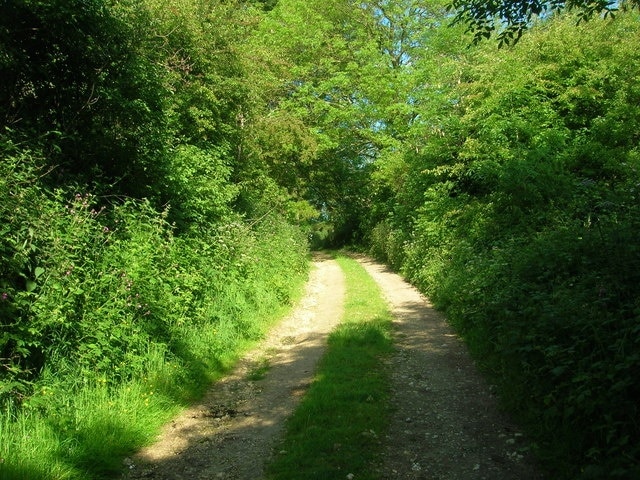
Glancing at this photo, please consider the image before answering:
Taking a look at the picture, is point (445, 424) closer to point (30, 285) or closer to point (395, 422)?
point (395, 422)

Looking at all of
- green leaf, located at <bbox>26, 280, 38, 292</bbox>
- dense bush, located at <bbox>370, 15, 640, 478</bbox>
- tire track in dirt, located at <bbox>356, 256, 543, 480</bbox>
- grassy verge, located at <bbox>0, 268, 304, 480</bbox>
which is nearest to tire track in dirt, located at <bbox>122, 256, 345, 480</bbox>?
grassy verge, located at <bbox>0, 268, 304, 480</bbox>

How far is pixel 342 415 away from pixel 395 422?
64 centimetres

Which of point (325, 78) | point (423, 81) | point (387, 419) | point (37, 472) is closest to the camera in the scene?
point (37, 472)

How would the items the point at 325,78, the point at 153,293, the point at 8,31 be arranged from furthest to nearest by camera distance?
1. the point at 325,78
2. the point at 153,293
3. the point at 8,31

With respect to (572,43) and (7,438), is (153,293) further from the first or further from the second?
(572,43)

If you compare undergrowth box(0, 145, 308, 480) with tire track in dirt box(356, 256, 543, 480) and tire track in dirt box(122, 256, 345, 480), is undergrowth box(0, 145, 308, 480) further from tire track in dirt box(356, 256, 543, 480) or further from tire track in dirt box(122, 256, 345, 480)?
tire track in dirt box(356, 256, 543, 480)

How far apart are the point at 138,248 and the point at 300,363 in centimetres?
→ 335

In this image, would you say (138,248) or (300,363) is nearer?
(138,248)

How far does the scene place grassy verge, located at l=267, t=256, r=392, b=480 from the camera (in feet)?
14.9

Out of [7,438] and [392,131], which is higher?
[392,131]

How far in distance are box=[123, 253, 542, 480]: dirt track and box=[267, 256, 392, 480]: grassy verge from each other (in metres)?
0.19

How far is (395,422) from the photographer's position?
5.53 m

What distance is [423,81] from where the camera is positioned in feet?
80.0

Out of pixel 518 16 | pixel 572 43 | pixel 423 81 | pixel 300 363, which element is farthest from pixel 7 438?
pixel 423 81
